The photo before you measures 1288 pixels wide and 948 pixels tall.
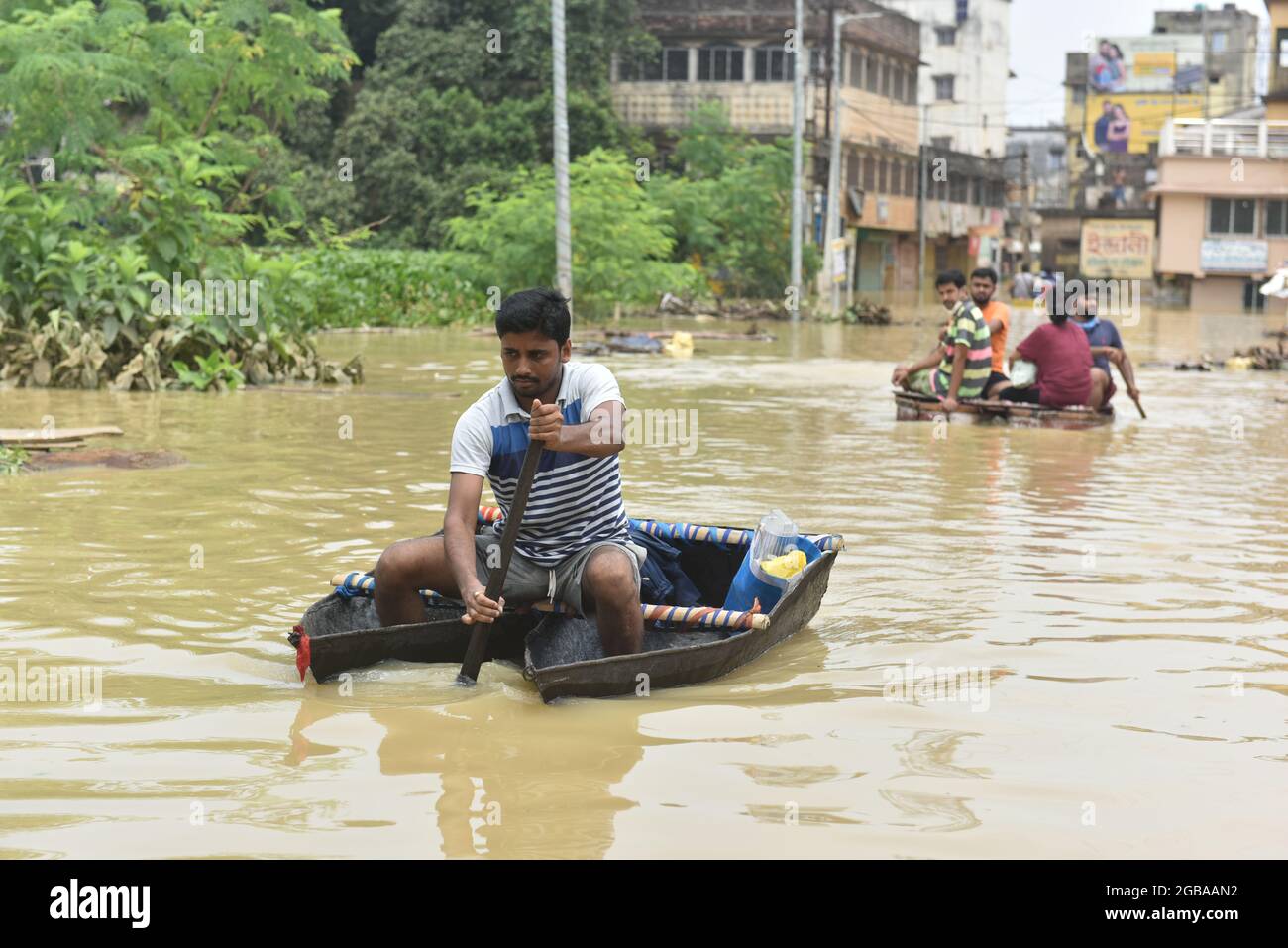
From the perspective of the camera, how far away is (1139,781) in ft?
15.9

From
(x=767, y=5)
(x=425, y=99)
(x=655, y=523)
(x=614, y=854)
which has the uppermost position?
(x=767, y=5)

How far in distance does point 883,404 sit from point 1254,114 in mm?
46010

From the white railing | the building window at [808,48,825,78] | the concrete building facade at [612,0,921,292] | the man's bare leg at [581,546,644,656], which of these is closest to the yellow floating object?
the man's bare leg at [581,546,644,656]

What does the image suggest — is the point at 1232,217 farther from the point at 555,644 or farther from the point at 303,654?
the point at 303,654

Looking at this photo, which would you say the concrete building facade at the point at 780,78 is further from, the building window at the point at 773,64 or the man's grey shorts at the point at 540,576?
the man's grey shorts at the point at 540,576

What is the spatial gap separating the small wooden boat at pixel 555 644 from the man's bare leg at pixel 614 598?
0.09 m

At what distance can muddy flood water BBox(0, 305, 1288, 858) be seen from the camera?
4.45 meters

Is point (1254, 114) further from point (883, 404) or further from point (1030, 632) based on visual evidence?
point (1030, 632)

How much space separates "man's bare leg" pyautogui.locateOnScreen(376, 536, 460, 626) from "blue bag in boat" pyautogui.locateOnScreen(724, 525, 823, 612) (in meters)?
1.27

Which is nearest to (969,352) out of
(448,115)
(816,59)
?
(448,115)

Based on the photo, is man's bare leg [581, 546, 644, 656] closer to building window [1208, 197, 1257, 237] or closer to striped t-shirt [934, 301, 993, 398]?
striped t-shirt [934, 301, 993, 398]

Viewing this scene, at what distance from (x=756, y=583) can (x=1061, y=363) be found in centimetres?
855

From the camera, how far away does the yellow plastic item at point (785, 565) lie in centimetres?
659

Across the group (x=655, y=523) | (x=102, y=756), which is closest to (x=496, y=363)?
(x=655, y=523)
